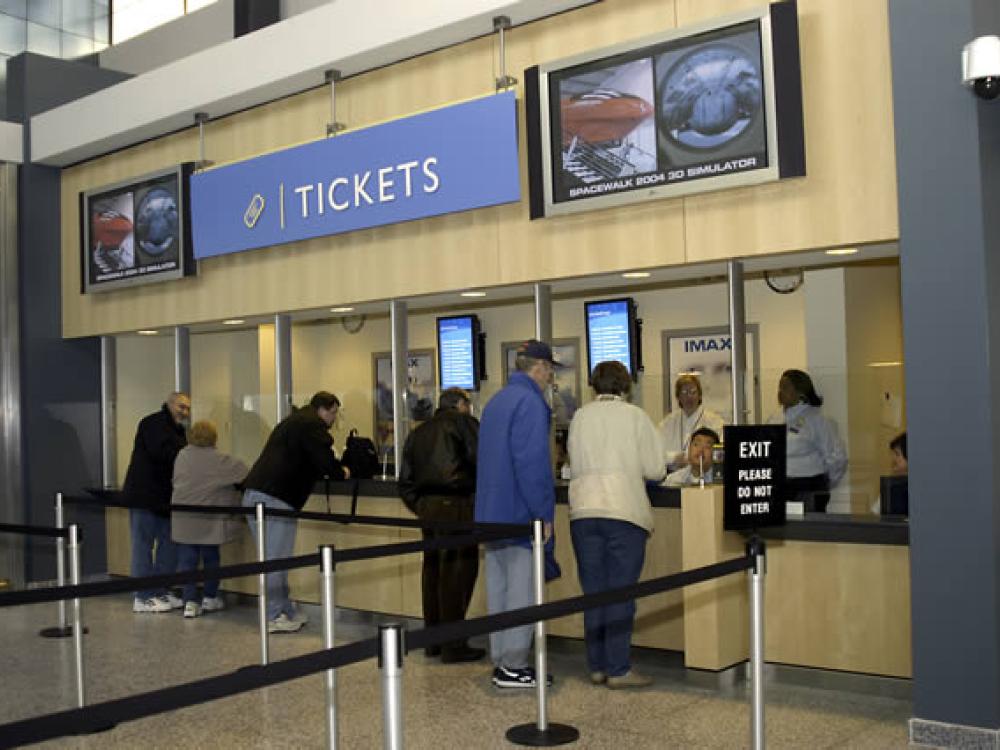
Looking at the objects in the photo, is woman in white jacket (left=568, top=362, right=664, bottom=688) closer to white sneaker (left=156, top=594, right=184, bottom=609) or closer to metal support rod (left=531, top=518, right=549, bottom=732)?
metal support rod (left=531, top=518, right=549, bottom=732)

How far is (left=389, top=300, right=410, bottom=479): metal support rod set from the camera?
7.37 metres

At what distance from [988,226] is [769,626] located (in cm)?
213

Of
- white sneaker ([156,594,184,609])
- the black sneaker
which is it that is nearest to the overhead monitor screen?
the black sneaker

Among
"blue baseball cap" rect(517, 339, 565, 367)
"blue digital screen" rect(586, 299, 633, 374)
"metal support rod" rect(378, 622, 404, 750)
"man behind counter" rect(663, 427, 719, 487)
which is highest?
"blue digital screen" rect(586, 299, 633, 374)

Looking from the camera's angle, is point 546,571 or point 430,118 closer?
point 546,571

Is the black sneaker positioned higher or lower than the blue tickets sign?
lower

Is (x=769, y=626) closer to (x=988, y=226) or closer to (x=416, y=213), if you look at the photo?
(x=988, y=226)

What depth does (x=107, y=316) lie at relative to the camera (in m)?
9.35

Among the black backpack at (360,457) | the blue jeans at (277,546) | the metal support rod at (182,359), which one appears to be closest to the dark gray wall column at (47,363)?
the metal support rod at (182,359)

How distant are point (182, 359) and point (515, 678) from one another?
4.60m

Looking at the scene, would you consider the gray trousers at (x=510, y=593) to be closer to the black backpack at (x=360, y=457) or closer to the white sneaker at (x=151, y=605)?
the black backpack at (x=360, y=457)

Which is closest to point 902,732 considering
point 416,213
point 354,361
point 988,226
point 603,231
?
point 988,226

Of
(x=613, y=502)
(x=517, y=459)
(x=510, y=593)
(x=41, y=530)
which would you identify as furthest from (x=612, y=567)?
(x=41, y=530)

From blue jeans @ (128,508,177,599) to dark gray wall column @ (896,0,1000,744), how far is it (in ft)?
17.5
